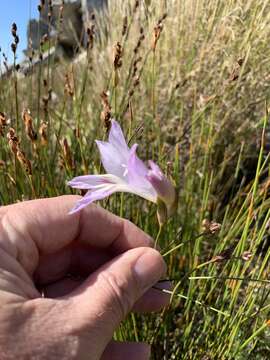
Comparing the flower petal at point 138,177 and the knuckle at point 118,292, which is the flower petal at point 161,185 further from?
the knuckle at point 118,292

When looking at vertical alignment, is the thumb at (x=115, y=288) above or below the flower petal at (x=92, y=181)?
below

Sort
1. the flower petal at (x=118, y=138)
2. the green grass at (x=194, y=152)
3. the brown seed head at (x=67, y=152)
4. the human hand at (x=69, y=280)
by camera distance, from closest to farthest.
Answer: the human hand at (x=69, y=280) → the flower petal at (x=118, y=138) → the brown seed head at (x=67, y=152) → the green grass at (x=194, y=152)

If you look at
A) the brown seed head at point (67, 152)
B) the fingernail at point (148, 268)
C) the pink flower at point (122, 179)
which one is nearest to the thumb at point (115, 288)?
the fingernail at point (148, 268)

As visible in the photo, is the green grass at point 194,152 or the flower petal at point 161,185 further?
the green grass at point 194,152

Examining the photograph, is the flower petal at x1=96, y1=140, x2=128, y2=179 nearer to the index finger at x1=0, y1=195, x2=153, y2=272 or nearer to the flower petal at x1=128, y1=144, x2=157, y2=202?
the flower petal at x1=128, y1=144, x2=157, y2=202

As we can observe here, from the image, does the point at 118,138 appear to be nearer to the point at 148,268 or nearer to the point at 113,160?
the point at 113,160

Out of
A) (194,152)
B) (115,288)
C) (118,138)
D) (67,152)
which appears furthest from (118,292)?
(194,152)

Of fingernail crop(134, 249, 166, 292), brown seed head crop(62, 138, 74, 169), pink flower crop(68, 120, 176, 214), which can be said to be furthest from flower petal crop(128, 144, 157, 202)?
brown seed head crop(62, 138, 74, 169)
